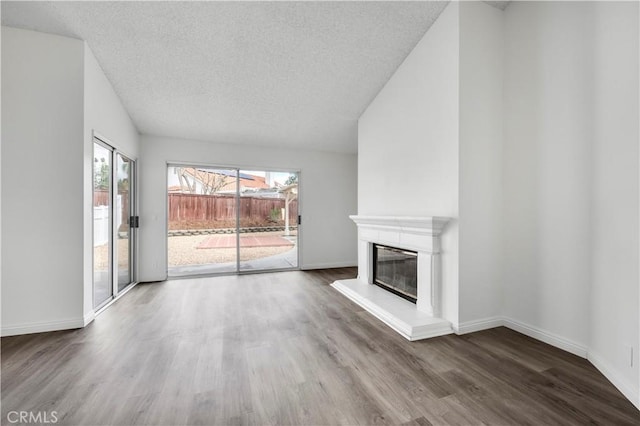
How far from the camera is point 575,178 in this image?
6.89ft

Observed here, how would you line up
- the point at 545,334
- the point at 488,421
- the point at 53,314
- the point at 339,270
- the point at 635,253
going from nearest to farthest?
the point at 488,421
the point at 635,253
the point at 545,334
the point at 53,314
the point at 339,270

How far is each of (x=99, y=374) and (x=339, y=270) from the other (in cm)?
393

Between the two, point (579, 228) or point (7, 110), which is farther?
point (7, 110)

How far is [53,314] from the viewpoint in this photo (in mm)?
2510

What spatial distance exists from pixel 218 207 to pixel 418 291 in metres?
3.71

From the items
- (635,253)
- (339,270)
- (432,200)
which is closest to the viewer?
(635,253)

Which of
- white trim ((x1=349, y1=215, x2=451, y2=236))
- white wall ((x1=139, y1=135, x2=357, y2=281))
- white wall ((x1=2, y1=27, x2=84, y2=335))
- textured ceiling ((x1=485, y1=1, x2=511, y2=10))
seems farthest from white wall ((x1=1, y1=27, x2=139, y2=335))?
textured ceiling ((x1=485, y1=1, x2=511, y2=10))

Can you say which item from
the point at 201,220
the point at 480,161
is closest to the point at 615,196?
the point at 480,161

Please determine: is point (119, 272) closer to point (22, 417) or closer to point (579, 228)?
point (22, 417)

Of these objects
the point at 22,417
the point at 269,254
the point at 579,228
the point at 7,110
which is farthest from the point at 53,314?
the point at 579,228

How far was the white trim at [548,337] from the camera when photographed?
207cm

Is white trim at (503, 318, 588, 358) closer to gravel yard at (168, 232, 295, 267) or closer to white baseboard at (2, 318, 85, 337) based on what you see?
gravel yard at (168, 232, 295, 267)

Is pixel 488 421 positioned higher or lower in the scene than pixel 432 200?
lower

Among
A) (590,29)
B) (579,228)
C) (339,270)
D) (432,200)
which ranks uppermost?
(590,29)
